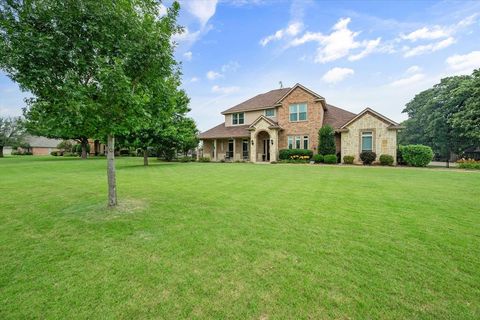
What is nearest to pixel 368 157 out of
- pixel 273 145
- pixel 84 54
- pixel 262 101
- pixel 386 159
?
pixel 386 159

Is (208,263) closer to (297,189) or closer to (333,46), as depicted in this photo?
(297,189)

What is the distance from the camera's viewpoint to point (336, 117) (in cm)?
2525

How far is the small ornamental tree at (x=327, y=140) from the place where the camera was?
2219 centimetres

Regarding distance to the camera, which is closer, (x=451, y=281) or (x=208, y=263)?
(x=451, y=281)

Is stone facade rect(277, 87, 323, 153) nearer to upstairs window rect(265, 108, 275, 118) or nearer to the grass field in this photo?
upstairs window rect(265, 108, 275, 118)

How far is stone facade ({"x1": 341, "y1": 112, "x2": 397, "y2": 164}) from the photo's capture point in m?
20.5

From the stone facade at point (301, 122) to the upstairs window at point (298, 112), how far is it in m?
0.33

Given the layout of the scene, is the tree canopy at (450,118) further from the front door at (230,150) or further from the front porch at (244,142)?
the front door at (230,150)

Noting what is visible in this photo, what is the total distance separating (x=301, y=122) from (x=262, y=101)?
672cm

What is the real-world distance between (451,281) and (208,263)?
3237 millimetres

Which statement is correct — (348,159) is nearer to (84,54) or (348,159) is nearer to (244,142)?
(244,142)

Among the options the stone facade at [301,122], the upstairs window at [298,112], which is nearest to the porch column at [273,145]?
the stone facade at [301,122]

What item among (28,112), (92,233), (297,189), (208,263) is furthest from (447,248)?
(28,112)

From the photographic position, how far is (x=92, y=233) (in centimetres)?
457
